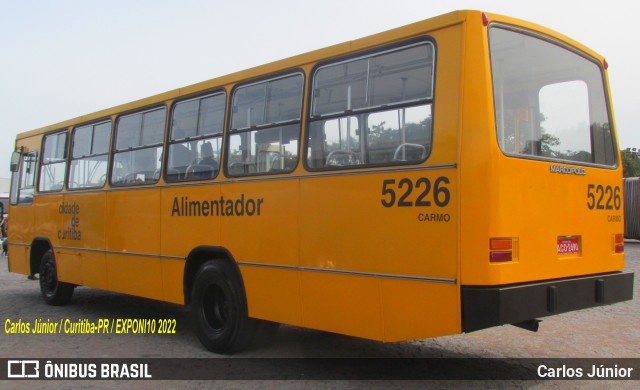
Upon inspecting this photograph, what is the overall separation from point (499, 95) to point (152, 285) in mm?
5018

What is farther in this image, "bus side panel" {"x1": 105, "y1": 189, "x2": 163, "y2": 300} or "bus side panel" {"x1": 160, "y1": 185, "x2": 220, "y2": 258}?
"bus side panel" {"x1": 105, "y1": 189, "x2": 163, "y2": 300}

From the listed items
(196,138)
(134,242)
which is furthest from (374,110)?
(134,242)

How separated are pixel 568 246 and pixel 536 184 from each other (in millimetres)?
714

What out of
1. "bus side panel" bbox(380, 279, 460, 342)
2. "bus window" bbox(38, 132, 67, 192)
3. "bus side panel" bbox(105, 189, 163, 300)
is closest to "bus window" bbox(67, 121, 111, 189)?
"bus window" bbox(38, 132, 67, 192)

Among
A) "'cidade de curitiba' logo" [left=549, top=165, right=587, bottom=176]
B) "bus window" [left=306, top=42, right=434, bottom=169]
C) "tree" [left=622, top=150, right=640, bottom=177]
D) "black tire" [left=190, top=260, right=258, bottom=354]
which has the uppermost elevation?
"tree" [left=622, top=150, right=640, bottom=177]

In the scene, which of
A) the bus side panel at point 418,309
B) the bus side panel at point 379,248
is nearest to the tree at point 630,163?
the bus side panel at point 379,248

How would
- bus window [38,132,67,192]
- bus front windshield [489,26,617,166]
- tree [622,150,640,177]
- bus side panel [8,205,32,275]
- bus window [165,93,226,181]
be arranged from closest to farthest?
bus front windshield [489,26,617,166] → bus window [165,93,226,181] → bus window [38,132,67,192] → bus side panel [8,205,32,275] → tree [622,150,640,177]

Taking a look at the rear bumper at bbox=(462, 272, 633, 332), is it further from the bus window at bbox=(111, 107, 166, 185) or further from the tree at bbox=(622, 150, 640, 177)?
the tree at bbox=(622, 150, 640, 177)

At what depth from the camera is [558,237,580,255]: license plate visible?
16.7 feet

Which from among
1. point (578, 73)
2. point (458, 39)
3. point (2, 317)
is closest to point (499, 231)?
point (458, 39)

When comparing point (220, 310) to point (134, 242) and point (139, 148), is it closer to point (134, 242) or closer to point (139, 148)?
point (134, 242)

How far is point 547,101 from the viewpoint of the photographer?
5484 millimetres

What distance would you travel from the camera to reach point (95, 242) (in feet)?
29.3

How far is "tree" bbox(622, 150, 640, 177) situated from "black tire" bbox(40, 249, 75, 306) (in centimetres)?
3988
